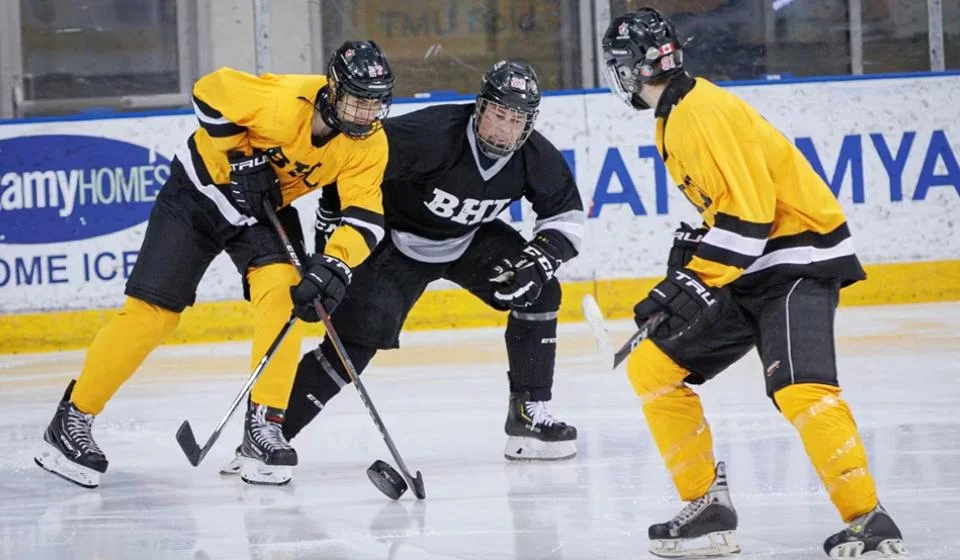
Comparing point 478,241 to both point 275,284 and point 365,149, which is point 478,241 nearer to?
point 365,149

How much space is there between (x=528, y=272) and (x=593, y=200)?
8.64 feet

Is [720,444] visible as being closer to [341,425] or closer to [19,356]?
[341,425]

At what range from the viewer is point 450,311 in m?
6.13

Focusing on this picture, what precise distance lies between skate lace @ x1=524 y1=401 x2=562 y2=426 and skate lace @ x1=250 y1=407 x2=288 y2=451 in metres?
0.67

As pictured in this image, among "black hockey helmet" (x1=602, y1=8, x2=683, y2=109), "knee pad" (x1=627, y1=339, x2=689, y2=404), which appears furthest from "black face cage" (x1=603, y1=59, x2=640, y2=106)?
"knee pad" (x1=627, y1=339, x2=689, y2=404)

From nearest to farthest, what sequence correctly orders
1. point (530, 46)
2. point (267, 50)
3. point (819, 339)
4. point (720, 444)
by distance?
1. point (819, 339)
2. point (720, 444)
3. point (267, 50)
4. point (530, 46)

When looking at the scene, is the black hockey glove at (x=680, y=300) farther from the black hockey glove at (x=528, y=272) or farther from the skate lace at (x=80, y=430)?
the skate lace at (x=80, y=430)

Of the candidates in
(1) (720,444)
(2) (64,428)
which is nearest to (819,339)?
(1) (720,444)

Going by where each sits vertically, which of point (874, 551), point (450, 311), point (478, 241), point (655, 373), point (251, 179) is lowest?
point (450, 311)

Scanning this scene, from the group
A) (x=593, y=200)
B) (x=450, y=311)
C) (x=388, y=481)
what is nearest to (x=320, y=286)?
(x=388, y=481)

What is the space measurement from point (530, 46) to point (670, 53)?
4.91 m

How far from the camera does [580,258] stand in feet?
20.3

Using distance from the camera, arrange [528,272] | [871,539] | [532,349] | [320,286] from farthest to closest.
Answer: [532,349] → [528,272] → [320,286] → [871,539]

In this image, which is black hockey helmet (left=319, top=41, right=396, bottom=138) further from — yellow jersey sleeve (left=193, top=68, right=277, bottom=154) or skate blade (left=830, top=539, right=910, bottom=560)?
skate blade (left=830, top=539, right=910, bottom=560)
